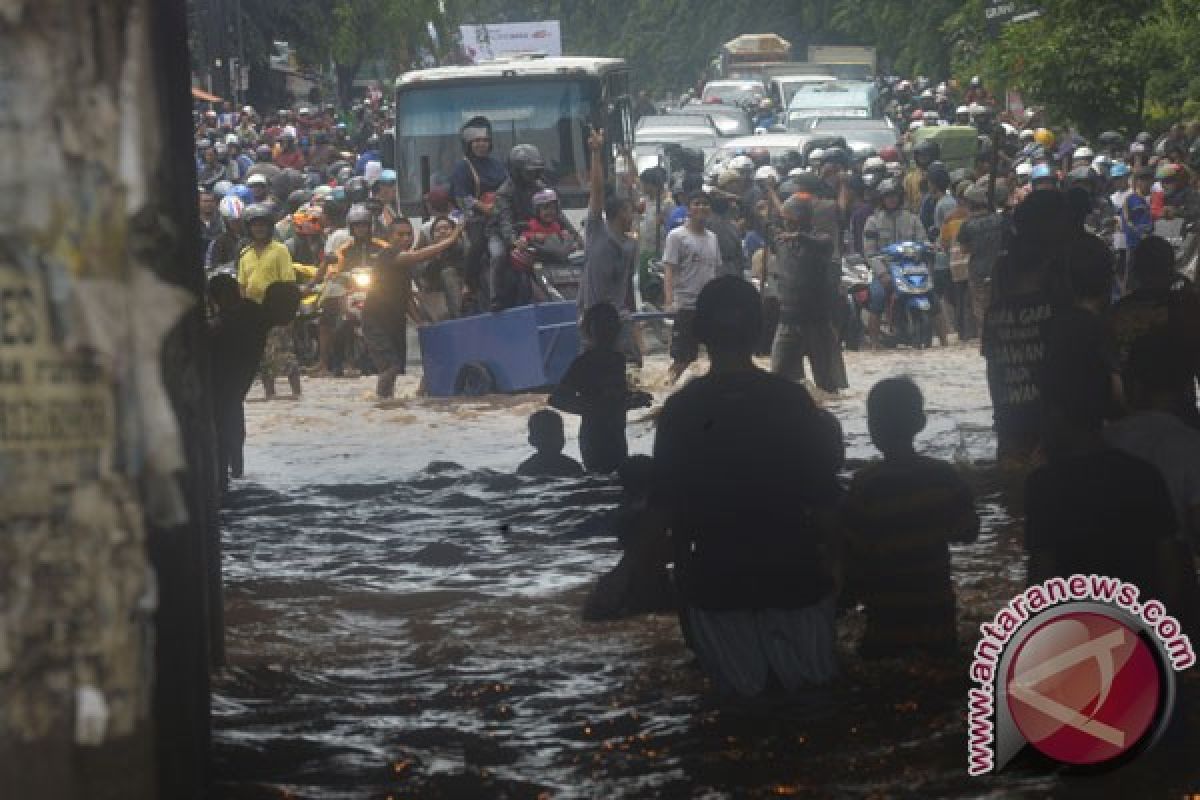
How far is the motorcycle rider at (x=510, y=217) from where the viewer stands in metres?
20.0

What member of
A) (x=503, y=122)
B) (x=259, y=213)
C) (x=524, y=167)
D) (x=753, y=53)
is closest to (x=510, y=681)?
(x=259, y=213)

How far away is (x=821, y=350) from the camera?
61.4 ft

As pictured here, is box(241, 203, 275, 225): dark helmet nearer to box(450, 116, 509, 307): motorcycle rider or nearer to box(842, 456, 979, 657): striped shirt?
box(450, 116, 509, 307): motorcycle rider

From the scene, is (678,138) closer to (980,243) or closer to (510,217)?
(980,243)

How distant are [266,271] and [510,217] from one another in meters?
1.96

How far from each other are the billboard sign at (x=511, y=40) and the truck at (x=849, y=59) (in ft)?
31.8

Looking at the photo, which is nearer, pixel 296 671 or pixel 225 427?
pixel 296 671

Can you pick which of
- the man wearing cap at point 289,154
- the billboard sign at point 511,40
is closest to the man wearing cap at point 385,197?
the man wearing cap at point 289,154

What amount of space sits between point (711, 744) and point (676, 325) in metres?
10.8

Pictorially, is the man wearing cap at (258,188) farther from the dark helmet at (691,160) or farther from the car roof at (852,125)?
the car roof at (852,125)

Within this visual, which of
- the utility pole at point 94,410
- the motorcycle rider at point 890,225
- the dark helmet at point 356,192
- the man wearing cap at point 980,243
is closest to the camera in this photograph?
the utility pole at point 94,410

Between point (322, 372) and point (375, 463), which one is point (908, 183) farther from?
point (375, 463)

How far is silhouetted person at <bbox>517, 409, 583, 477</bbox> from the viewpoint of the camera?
14562mm

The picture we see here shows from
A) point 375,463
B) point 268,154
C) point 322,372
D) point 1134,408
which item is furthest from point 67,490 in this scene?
point 268,154
